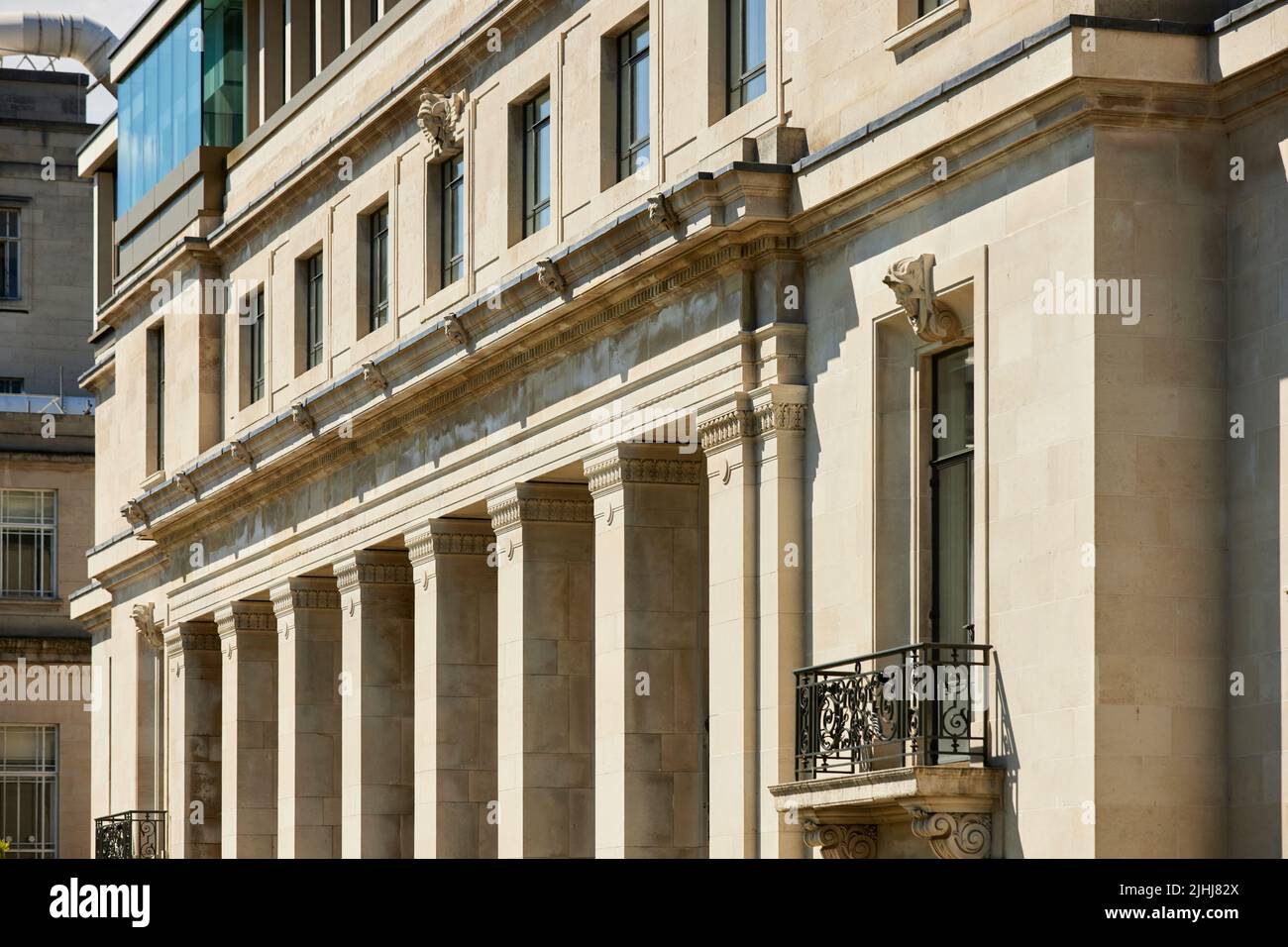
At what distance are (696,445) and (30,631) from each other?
152 feet

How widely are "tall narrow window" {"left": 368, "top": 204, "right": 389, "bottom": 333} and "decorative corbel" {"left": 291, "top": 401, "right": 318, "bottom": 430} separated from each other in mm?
1828

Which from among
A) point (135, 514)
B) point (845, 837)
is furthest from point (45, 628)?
point (845, 837)

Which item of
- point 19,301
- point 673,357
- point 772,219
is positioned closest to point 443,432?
point 673,357

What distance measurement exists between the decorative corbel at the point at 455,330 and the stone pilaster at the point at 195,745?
16.5 meters

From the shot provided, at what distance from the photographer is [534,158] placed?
135 ft

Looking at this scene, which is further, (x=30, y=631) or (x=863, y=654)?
(x=30, y=631)

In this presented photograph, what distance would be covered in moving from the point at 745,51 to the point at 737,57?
16 centimetres

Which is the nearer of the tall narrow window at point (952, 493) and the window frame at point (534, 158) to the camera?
the tall narrow window at point (952, 493)

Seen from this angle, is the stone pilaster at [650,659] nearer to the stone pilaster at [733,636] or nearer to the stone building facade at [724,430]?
Answer: the stone building facade at [724,430]

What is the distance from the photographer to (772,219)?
106 ft

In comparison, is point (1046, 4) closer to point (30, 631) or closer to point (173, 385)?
point (173, 385)

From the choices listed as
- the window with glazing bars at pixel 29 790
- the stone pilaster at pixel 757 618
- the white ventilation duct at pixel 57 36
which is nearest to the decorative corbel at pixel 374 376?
the stone pilaster at pixel 757 618

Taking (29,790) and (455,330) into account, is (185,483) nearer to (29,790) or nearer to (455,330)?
(455,330)

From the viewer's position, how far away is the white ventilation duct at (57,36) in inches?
3703
